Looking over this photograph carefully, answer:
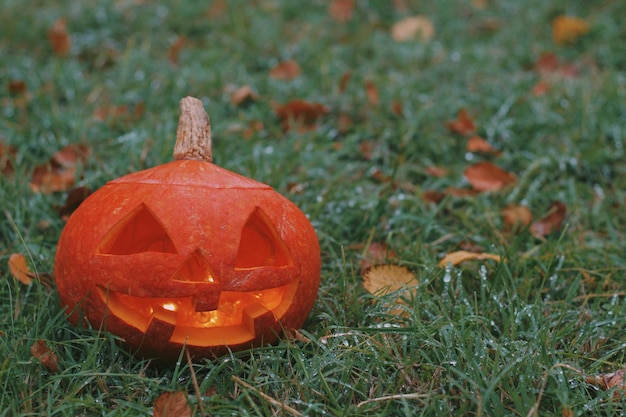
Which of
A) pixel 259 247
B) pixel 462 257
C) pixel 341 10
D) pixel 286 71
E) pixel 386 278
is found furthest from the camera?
pixel 341 10

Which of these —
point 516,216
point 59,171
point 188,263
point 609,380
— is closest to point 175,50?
point 59,171

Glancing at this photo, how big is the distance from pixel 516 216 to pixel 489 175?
0.36 metres

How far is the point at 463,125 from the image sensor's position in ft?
11.1

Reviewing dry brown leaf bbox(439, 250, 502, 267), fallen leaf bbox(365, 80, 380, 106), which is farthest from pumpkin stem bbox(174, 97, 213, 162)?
fallen leaf bbox(365, 80, 380, 106)

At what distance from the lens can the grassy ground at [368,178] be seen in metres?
1.62

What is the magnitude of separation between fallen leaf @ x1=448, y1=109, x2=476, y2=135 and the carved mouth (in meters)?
1.89

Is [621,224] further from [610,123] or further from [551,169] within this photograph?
[610,123]

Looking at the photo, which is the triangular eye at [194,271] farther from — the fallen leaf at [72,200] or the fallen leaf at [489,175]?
the fallen leaf at [489,175]

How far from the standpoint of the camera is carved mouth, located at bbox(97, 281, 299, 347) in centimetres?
164

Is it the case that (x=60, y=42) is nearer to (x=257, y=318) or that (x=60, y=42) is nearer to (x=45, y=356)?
(x=45, y=356)

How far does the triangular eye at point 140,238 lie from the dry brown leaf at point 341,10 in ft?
11.3

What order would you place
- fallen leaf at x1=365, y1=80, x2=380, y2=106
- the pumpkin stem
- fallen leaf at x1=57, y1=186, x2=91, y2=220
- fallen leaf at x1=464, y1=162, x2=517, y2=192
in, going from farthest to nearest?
fallen leaf at x1=365, y1=80, x2=380, y2=106 → fallen leaf at x1=464, y1=162, x2=517, y2=192 → fallen leaf at x1=57, y1=186, x2=91, y2=220 → the pumpkin stem

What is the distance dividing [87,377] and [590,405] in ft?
4.14

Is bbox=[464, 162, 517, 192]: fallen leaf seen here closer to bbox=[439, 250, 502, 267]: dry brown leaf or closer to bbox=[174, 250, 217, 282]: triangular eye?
bbox=[439, 250, 502, 267]: dry brown leaf
